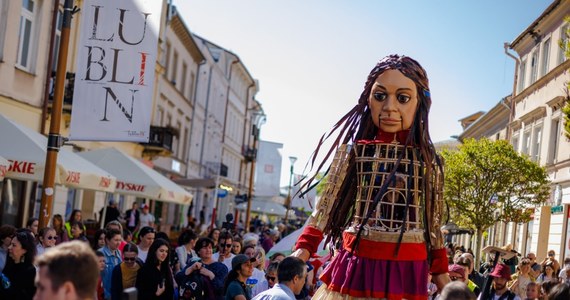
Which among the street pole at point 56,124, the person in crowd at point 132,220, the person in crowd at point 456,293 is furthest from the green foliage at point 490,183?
the person in crowd at point 456,293

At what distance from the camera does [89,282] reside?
3430 millimetres

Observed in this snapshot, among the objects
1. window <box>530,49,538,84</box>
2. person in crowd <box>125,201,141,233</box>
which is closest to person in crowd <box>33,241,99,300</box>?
person in crowd <box>125,201,141,233</box>

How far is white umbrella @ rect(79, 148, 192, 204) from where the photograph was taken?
1683cm

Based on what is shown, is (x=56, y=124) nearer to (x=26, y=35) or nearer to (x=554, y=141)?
(x=26, y=35)

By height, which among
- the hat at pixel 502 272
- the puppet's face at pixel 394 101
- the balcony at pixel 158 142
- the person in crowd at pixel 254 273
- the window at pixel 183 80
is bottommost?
the person in crowd at pixel 254 273

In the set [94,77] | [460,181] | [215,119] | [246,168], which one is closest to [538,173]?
[460,181]

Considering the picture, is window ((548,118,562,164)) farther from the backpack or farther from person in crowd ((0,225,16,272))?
person in crowd ((0,225,16,272))

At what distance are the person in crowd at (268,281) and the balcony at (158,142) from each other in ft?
76.3

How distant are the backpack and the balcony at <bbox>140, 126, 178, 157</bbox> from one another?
2328cm

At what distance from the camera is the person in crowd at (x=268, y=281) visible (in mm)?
9219

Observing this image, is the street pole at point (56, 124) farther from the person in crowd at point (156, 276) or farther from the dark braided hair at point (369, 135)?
the dark braided hair at point (369, 135)

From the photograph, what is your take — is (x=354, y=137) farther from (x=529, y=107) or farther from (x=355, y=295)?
(x=529, y=107)

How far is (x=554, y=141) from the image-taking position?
92.5 feet

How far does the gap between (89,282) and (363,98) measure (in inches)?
140
